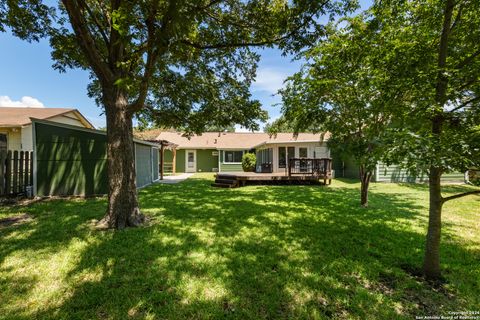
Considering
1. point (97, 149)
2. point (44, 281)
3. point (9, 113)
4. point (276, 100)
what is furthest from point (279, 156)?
point (9, 113)

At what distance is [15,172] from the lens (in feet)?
23.6

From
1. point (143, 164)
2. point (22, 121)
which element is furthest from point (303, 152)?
point (22, 121)

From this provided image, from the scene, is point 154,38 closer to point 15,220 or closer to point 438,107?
point 438,107

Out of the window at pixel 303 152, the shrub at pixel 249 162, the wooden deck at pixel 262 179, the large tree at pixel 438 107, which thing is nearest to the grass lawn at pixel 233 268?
the large tree at pixel 438 107

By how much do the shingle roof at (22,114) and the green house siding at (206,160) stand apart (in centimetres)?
1060

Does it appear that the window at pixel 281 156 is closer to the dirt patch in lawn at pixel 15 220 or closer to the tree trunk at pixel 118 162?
the tree trunk at pixel 118 162

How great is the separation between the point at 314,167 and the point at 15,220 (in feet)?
39.2

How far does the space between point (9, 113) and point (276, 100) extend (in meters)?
15.6

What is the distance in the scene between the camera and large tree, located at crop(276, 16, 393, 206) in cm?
380

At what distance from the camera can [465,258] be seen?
140 inches

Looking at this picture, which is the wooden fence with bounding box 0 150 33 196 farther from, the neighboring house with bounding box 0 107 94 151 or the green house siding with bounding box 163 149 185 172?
the green house siding with bounding box 163 149 185 172

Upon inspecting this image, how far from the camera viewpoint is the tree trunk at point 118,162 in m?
4.68

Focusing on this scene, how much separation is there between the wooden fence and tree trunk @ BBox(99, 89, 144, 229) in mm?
4747

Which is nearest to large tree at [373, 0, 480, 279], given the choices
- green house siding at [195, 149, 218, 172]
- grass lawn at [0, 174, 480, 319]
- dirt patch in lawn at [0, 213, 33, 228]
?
grass lawn at [0, 174, 480, 319]
